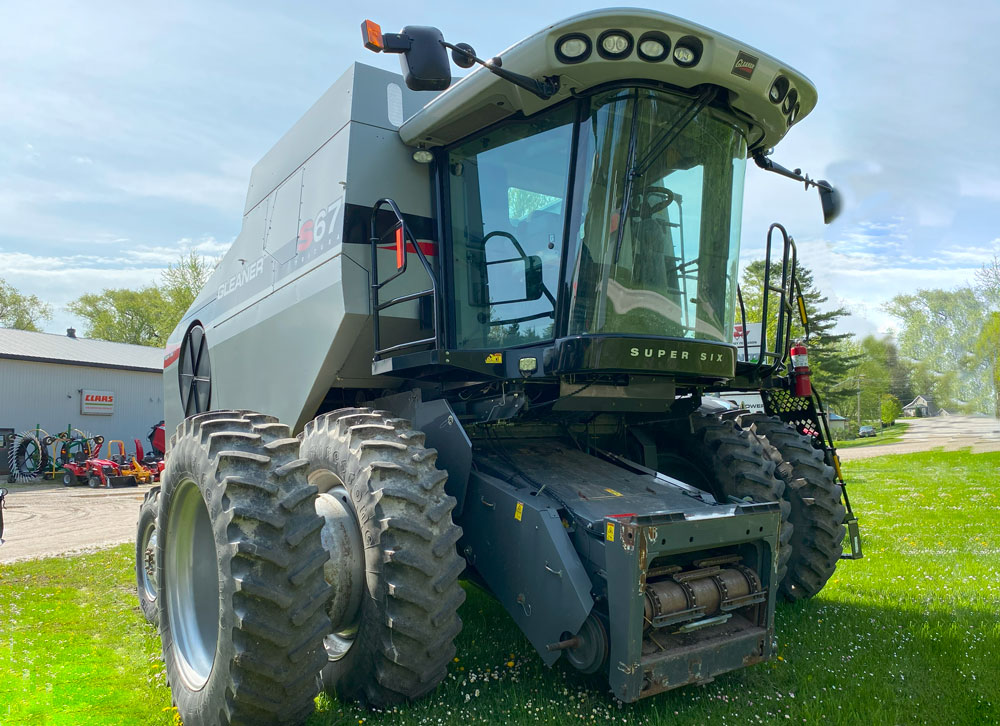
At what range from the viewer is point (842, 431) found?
193 feet

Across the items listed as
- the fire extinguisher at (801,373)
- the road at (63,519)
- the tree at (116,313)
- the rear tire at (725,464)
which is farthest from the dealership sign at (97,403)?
the fire extinguisher at (801,373)

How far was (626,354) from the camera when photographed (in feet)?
13.5

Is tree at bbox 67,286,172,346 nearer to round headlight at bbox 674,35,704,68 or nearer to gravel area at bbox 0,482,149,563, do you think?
gravel area at bbox 0,482,149,563

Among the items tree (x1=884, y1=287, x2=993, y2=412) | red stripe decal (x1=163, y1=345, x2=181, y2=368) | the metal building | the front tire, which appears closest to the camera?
the front tire

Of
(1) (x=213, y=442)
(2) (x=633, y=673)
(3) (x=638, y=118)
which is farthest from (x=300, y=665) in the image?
(3) (x=638, y=118)

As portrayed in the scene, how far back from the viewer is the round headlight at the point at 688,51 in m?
4.05

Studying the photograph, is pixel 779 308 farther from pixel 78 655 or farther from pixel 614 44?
pixel 78 655

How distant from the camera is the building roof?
28.5 metres

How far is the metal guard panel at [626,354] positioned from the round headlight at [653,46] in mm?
1547

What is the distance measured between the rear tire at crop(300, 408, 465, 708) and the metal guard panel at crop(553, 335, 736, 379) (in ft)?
3.16

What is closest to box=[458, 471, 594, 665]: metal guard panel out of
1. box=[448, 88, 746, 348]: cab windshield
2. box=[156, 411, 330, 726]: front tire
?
box=[448, 88, 746, 348]: cab windshield

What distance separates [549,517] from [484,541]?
1.93ft

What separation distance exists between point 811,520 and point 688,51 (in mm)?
3569

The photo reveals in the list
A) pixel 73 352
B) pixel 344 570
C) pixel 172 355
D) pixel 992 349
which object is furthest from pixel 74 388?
pixel 992 349
